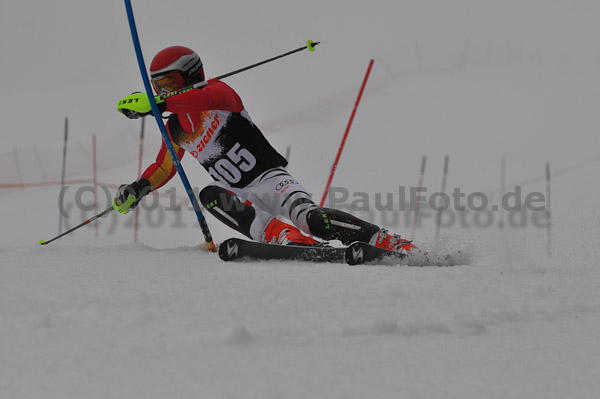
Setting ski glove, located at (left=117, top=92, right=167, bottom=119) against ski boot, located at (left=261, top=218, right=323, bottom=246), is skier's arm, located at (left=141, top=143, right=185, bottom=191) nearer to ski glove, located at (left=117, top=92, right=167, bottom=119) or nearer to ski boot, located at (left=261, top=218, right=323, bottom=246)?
→ ski glove, located at (left=117, top=92, right=167, bottom=119)

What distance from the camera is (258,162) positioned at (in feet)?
10.2

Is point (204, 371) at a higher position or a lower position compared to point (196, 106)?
lower

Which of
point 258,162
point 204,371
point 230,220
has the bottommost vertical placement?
point 204,371

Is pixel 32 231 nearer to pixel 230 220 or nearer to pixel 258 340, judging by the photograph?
pixel 230 220

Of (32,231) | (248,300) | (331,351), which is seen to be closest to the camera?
(331,351)

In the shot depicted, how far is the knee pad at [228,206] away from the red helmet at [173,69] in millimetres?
554

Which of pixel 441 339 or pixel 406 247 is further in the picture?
pixel 406 247

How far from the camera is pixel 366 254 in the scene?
255 centimetres

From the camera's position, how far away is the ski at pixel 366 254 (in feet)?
8.26

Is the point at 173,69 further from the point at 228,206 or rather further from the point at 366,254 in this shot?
the point at 366,254

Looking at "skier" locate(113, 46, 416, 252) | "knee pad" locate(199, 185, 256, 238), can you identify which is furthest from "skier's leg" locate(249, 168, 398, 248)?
"knee pad" locate(199, 185, 256, 238)

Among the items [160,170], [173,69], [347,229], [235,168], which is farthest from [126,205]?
[347,229]

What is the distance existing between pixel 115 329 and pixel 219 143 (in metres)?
1.87

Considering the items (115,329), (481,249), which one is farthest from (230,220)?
(115,329)
